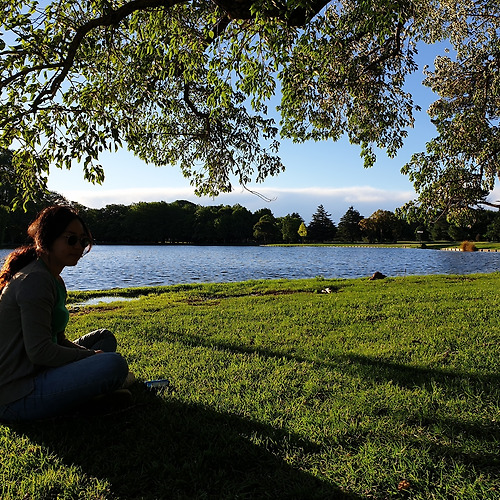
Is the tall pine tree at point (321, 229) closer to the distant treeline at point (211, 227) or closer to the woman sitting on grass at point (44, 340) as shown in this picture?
the distant treeline at point (211, 227)

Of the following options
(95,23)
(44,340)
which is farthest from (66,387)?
(95,23)

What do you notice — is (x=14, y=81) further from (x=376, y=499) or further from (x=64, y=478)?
(x=376, y=499)

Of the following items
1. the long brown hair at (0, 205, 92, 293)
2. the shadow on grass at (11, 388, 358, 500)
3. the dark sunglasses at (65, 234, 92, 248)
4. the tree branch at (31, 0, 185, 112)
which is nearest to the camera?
the shadow on grass at (11, 388, 358, 500)

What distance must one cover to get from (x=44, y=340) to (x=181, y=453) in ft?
4.20

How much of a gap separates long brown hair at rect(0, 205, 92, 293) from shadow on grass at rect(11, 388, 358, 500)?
1.30m

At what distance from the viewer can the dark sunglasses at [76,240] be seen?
3.02 meters

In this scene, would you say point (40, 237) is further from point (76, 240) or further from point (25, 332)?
point (25, 332)

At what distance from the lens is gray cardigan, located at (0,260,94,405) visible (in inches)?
103

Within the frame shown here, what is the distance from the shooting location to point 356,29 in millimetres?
8812

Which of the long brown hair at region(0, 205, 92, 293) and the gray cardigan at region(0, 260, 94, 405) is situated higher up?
the long brown hair at region(0, 205, 92, 293)

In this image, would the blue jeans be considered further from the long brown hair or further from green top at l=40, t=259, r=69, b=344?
the long brown hair

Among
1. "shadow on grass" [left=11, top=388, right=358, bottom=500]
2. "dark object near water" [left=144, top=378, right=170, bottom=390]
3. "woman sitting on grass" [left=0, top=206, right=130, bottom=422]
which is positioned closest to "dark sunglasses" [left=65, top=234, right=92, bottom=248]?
"woman sitting on grass" [left=0, top=206, right=130, bottom=422]

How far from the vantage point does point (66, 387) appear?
9.26 ft

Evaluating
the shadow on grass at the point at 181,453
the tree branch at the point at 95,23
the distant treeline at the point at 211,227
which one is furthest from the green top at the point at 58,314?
the distant treeline at the point at 211,227
